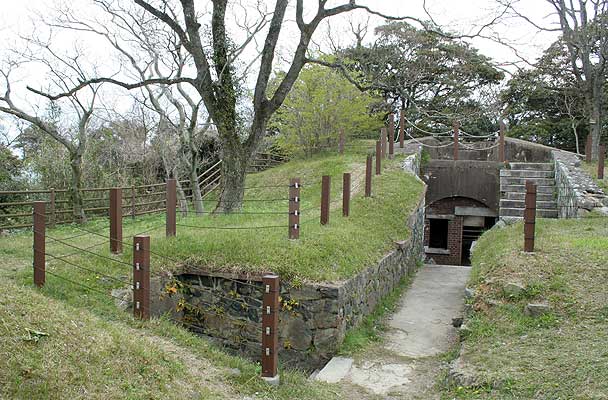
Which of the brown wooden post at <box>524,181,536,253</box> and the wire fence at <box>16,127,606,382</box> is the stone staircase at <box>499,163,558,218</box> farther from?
the wire fence at <box>16,127,606,382</box>

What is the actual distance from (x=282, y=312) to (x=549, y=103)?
76.8 feet

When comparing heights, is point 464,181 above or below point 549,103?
below

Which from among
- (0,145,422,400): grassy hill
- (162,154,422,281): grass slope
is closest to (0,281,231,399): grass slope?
(0,145,422,400): grassy hill

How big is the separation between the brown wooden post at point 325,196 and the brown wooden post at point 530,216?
2877mm

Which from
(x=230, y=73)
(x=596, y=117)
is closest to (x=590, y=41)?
(x=596, y=117)

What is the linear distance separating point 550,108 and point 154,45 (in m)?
20.3

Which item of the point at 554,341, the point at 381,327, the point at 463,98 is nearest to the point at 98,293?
the point at 381,327

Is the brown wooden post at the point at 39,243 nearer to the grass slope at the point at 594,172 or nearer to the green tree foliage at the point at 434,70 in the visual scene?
the grass slope at the point at 594,172

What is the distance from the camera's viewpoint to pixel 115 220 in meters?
7.34

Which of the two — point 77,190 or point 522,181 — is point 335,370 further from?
point 522,181

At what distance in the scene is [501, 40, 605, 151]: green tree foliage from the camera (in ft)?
80.7

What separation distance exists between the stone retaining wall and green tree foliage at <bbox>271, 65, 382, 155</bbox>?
12.4 m

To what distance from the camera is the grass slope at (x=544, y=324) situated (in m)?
4.54

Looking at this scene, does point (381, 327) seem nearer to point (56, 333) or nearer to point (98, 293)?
point (98, 293)
